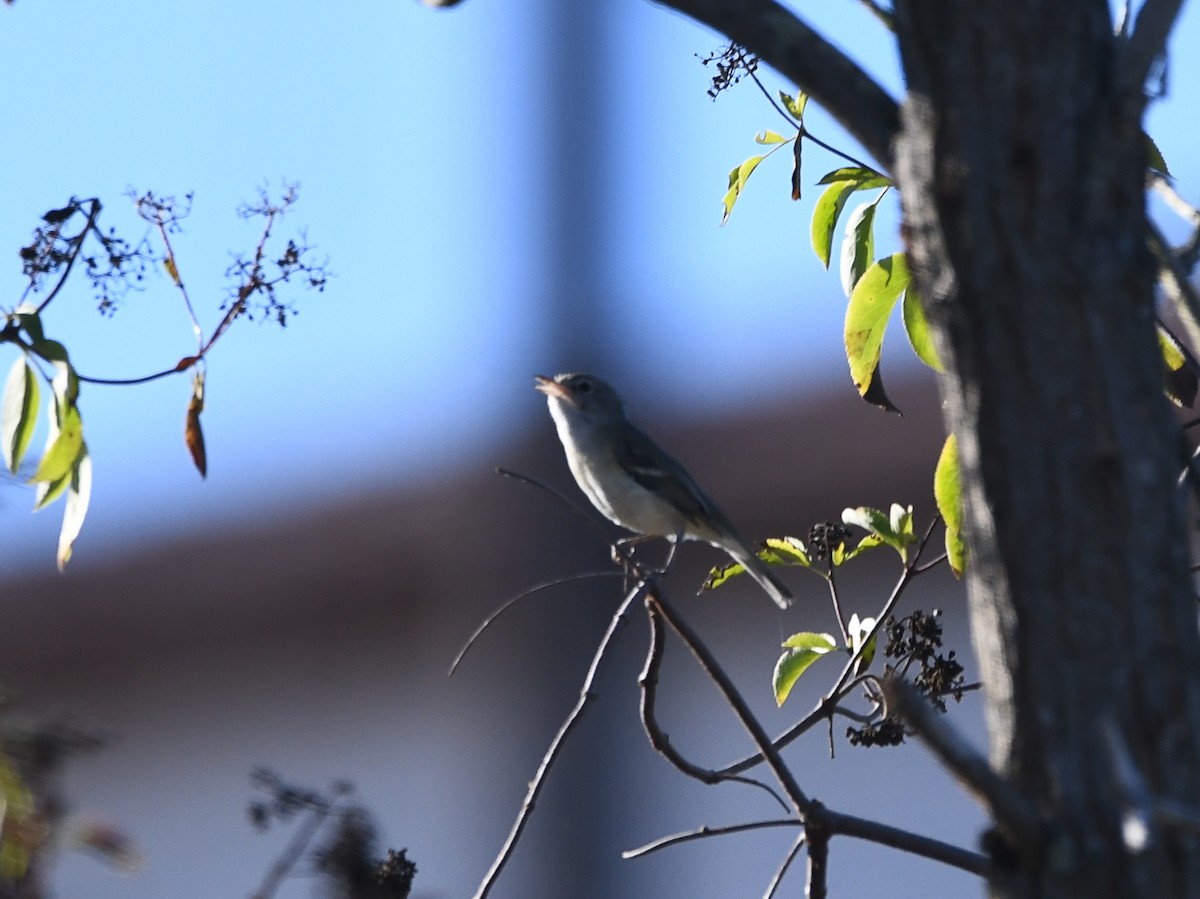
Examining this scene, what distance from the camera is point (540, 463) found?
482cm

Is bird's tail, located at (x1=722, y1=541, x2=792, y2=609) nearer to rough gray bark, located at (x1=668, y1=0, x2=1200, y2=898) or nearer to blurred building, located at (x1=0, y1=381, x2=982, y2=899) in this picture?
blurred building, located at (x1=0, y1=381, x2=982, y2=899)

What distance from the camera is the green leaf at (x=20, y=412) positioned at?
7.28 ft

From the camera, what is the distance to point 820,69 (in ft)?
4.51

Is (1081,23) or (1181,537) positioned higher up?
(1081,23)

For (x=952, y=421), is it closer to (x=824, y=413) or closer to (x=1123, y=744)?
(x=1123, y=744)

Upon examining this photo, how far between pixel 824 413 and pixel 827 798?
1.67 m

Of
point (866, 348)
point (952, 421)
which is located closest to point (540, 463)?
point (866, 348)

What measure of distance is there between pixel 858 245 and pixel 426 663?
4.95 meters

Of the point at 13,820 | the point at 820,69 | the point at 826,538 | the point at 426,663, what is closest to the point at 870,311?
the point at 826,538

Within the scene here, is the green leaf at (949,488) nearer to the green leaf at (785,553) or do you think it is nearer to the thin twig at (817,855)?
the thin twig at (817,855)

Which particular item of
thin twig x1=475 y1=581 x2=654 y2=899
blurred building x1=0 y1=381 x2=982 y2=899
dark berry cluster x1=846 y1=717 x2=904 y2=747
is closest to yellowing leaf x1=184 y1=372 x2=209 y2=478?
thin twig x1=475 y1=581 x2=654 y2=899

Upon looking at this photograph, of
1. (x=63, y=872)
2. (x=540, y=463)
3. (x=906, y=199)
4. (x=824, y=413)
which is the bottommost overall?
(x=63, y=872)

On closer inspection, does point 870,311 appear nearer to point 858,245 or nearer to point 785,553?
point 858,245

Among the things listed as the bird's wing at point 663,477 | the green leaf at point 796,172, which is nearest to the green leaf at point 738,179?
the green leaf at point 796,172
